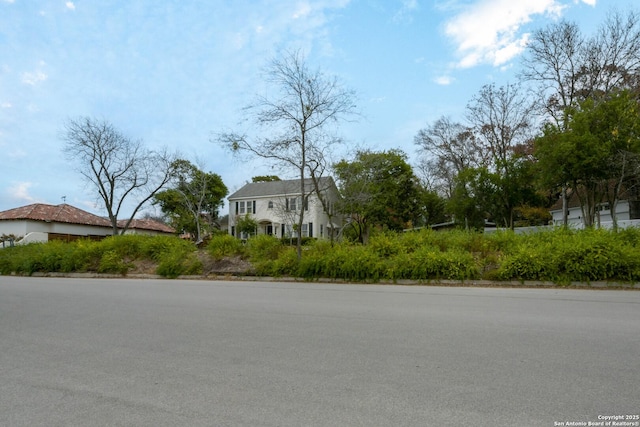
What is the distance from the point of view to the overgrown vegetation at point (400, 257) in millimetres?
11453

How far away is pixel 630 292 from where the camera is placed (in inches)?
398

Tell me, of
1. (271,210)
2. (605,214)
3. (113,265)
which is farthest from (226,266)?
(605,214)

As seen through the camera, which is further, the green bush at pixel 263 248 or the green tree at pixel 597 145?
the green tree at pixel 597 145

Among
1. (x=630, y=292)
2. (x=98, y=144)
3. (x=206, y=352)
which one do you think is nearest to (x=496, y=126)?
(x=630, y=292)

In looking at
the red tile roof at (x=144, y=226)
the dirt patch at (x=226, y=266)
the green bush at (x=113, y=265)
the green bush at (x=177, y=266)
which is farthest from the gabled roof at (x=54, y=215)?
the dirt patch at (x=226, y=266)

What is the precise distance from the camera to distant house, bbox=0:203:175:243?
36.4 m

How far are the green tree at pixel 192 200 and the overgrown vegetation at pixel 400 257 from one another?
14151 mm

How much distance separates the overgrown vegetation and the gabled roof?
61.3ft

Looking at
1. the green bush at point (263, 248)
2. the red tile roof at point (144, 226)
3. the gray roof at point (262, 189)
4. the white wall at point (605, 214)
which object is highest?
the gray roof at point (262, 189)

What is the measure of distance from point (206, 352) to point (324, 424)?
2.33 m

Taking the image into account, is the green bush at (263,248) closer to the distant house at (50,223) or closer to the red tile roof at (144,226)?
the distant house at (50,223)

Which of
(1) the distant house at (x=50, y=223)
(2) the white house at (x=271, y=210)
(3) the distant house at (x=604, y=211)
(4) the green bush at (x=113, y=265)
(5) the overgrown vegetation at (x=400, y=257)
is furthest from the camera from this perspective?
(2) the white house at (x=271, y=210)

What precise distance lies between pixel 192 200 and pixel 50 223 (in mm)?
12825

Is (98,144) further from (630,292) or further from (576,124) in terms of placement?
(630,292)
